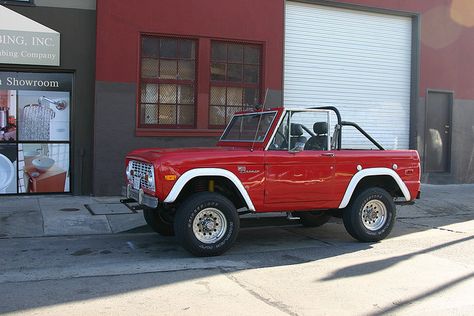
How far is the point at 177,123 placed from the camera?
12414 millimetres

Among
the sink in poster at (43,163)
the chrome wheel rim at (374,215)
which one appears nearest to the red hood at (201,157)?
the chrome wheel rim at (374,215)

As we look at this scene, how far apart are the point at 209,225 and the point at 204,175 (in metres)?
0.68

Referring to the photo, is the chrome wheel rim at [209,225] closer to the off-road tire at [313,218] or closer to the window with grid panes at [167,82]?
the off-road tire at [313,218]

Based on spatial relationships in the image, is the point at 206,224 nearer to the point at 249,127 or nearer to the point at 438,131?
the point at 249,127

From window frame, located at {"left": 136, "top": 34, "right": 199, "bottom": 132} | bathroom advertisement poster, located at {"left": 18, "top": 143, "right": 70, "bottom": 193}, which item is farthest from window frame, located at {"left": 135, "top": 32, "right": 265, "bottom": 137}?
bathroom advertisement poster, located at {"left": 18, "top": 143, "right": 70, "bottom": 193}

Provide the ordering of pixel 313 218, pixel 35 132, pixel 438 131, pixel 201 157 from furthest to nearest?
pixel 438 131
pixel 35 132
pixel 313 218
pixel 201 157

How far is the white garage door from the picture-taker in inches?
547

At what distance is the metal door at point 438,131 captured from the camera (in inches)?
621

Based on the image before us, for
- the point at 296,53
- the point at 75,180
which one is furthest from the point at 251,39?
the point at 75,180

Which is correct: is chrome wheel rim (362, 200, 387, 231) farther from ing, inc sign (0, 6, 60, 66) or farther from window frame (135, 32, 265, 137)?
ing, inc sign (0, 6, 60, 66)

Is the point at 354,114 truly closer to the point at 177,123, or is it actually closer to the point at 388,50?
the point at 388,50

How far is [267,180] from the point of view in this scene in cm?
726

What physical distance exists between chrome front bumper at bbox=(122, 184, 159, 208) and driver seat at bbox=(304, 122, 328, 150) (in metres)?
2.56

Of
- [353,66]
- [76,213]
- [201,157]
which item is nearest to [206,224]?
[201,157]
